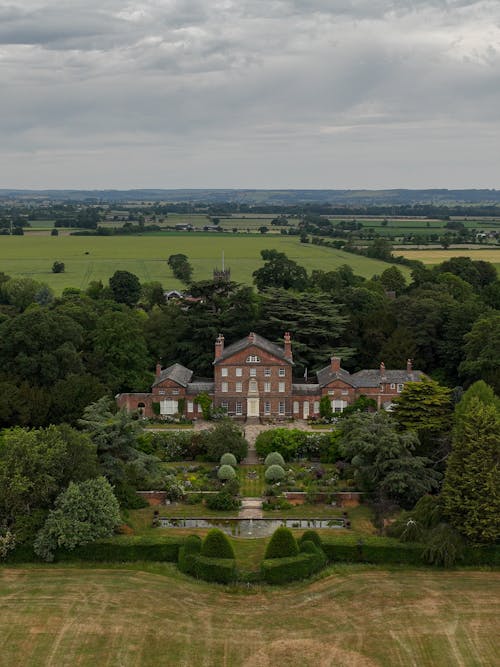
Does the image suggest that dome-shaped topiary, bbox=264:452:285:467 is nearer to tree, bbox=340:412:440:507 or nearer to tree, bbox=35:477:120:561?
tree, bbox=340:412:440:507

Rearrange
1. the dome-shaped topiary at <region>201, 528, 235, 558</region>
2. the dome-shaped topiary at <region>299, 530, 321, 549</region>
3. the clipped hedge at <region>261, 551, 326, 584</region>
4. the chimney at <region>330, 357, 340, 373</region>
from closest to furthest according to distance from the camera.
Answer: the clipped hedge at <region>261, 551, 326, 584</region>
the dome-shaped topiary at <region>201, 528, 235, 558</region>
the dome-shaped topiary at <region>299, 530, 321, 549</region>
the chimney at <region>330, 357, 340, 373</region>

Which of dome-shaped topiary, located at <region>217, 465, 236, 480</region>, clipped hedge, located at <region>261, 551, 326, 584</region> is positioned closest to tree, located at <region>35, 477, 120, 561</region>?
clipped hedge, located at <region>261, 551, 326, 584</region>

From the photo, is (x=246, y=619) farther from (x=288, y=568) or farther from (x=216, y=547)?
(x=216, y=547)

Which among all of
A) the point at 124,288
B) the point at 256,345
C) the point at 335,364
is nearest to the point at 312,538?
the point at 256,345

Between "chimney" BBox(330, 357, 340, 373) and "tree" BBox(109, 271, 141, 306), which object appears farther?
"tree" BBox(109, 271, 141, 306)

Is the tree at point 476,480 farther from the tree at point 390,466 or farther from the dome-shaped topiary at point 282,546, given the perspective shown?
the dome-shaped topiary at point 282,546
